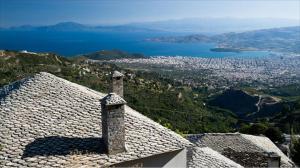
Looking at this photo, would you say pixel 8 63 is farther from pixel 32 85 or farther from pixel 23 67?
pixel 32 85

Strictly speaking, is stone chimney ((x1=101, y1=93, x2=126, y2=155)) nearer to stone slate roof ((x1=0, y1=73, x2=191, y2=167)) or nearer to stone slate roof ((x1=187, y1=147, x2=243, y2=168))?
stone slate roof ((x1=0, y1=73, x2=191, y2=167))

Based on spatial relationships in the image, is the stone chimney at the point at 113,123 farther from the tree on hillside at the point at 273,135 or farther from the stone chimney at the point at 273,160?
the tree on hillside at the point at 273,135

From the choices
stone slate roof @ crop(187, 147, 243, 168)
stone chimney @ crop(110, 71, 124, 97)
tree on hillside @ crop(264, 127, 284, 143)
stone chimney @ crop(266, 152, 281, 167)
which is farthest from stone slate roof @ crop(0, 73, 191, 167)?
tree on hillside @ crop(264, 127, 284, 143)

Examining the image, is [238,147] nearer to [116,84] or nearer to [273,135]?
[116,84]

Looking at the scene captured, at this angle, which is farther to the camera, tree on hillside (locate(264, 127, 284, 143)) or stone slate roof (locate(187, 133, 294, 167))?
tree on hillside (locate(264, 127, 284, 143))

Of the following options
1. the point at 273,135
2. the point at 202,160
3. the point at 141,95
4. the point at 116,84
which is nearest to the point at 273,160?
the point at 202,160

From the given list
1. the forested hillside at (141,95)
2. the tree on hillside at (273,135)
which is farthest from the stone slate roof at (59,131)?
the forested hillside at (141,95)
